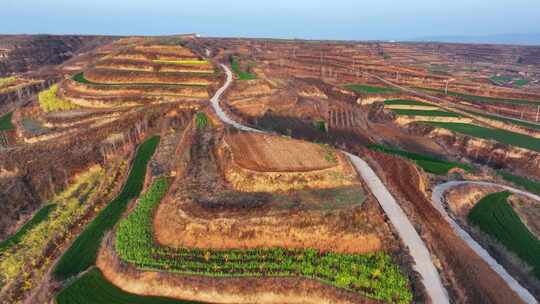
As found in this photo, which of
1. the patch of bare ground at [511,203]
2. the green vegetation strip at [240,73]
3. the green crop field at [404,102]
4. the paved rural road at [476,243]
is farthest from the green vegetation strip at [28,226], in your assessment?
the green crop field at [404,102]

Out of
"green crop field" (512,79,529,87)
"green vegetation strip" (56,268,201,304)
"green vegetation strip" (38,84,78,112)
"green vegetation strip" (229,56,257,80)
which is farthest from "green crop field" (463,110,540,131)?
"green vegetation strip" (38,84,78,112)

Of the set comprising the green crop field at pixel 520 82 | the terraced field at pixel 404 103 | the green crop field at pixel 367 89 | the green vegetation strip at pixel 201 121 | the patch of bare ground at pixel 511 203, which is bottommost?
the patch of bare ground at pixel 511 203

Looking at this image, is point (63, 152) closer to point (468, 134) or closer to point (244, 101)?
point (244, 101)

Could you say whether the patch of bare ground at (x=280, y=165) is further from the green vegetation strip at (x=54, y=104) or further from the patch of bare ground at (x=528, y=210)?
the green vegetation strip at (x=54, y=104)

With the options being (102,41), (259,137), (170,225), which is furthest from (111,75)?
(102,41)

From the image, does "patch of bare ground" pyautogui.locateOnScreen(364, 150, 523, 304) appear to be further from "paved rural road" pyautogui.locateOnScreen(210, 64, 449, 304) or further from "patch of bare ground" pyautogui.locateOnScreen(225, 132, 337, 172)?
"patch of bare ground" pyautogui.locateOnScreen(225, 132, 337, 172)

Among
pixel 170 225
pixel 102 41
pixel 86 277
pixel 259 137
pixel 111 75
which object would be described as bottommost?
pixel 86 277

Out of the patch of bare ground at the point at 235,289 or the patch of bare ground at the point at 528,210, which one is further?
the patch of bare ground at the point at 528,210
